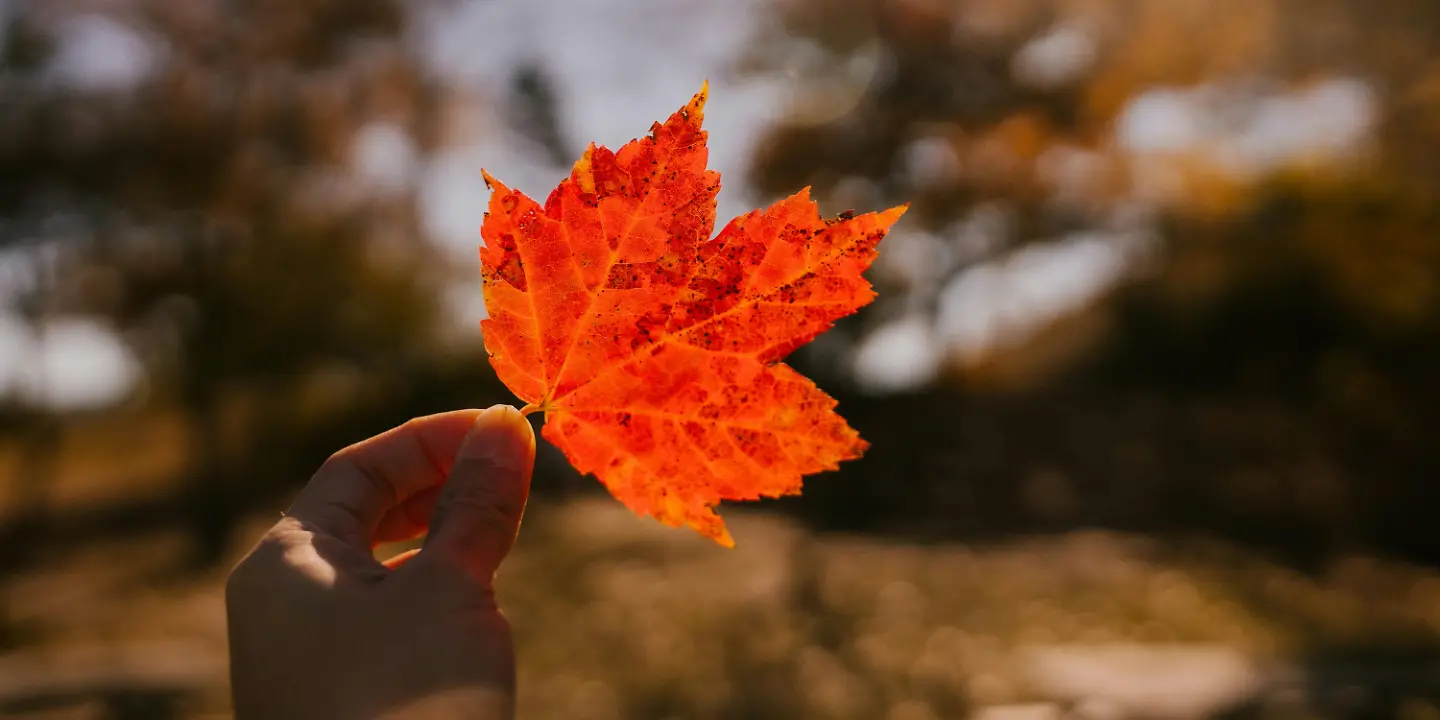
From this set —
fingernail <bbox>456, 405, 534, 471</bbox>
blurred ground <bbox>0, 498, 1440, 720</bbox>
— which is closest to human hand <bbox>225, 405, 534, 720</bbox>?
fingernail <bbox>456, 405, 534, 471</bbox>

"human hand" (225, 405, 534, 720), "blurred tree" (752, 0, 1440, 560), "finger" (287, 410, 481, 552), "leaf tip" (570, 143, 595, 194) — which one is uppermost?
"blurred tree" (752, 0, 1440, 560)

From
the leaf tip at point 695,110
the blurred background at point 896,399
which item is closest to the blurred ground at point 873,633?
the blurred background at point 896,399

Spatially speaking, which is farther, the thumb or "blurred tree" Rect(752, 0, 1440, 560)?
"blurred tree" Rect(752, 0, 1440, 560)

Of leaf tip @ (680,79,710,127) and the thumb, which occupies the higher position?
leaf tip @ (680,79,710,127)

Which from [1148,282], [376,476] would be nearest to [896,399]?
[1148,282]

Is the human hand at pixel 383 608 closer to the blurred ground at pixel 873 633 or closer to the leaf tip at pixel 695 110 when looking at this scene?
the leaf tip at pixel 695 110

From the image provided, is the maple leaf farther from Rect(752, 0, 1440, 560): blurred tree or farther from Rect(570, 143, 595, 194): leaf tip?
Rect(752, 0, 1440, 560): blurred tree
